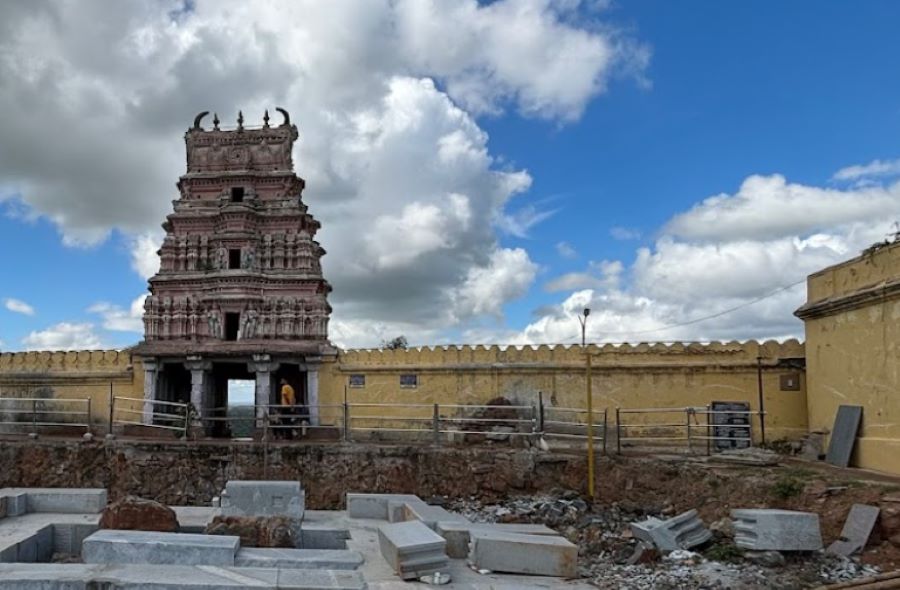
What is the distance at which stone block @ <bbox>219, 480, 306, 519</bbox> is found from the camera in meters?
10.2

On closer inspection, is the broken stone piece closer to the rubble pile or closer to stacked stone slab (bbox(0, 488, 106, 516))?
stacked stone slab (bbox(0, 488, 106, 516))

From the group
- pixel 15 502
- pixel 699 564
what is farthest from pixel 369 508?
pixel 15 502

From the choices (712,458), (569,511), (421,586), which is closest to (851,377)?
(712,458)

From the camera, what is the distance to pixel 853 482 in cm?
946

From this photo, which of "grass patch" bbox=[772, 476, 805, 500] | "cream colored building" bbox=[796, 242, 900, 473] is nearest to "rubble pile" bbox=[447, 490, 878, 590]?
"grass patch" bbox=[772, 476, 805, 500]

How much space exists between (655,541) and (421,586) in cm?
321

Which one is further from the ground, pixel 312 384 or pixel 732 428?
pixel 312 384

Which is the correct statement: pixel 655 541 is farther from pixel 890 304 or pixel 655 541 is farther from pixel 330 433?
pixel 330 433

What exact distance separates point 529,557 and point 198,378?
14.6 m

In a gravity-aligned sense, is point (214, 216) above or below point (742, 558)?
above

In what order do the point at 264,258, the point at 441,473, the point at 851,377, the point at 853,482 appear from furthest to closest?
1. the point at 264,258
2. the point at 441,473
3. the point at 851,377
4. the point at 853,482

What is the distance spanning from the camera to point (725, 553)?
27.2 ft

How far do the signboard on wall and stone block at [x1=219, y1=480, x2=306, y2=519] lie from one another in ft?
31.3

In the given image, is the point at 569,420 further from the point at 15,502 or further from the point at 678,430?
the point at 15,502
